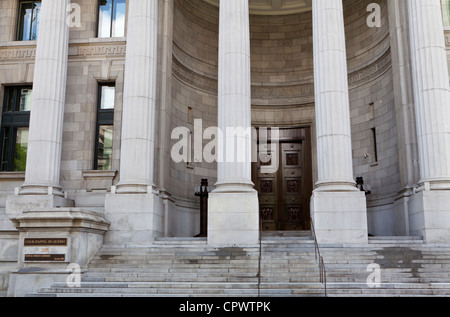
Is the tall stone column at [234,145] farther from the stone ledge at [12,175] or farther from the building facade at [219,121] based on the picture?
the stone ledge at [12,175]

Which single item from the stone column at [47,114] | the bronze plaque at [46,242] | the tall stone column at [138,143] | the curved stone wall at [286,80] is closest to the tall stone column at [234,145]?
the tall stone column at [138,143]

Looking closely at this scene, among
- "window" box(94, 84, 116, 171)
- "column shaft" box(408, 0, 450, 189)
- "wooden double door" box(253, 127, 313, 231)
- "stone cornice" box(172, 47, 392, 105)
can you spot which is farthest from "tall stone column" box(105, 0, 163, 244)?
"column shaft" box(408, 0, 450, 189)

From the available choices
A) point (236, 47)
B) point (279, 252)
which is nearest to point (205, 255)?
point (279, 252)

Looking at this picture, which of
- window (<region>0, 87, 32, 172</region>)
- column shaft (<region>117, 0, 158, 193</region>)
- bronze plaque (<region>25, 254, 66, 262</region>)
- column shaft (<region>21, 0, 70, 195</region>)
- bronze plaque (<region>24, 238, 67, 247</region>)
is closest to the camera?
bronze plaque (<region>25, 254, 66, 262</region>)

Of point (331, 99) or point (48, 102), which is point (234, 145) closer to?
point (331, 99)

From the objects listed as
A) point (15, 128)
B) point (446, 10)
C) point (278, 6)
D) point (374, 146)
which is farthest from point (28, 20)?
point (446, 10)

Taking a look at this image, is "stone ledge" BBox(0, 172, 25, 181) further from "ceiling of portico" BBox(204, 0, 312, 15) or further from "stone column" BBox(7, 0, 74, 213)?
"ceiling of portico" BBox(204, 0, 312, 15)

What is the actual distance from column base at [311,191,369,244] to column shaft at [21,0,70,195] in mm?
10283

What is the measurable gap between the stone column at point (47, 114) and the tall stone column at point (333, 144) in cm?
1035

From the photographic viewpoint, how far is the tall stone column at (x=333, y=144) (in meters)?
17.6

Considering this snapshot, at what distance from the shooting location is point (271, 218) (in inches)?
1027

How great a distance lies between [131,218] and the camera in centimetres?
1883

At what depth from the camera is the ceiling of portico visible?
89.7ft

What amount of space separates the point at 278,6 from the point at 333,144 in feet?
40.0
